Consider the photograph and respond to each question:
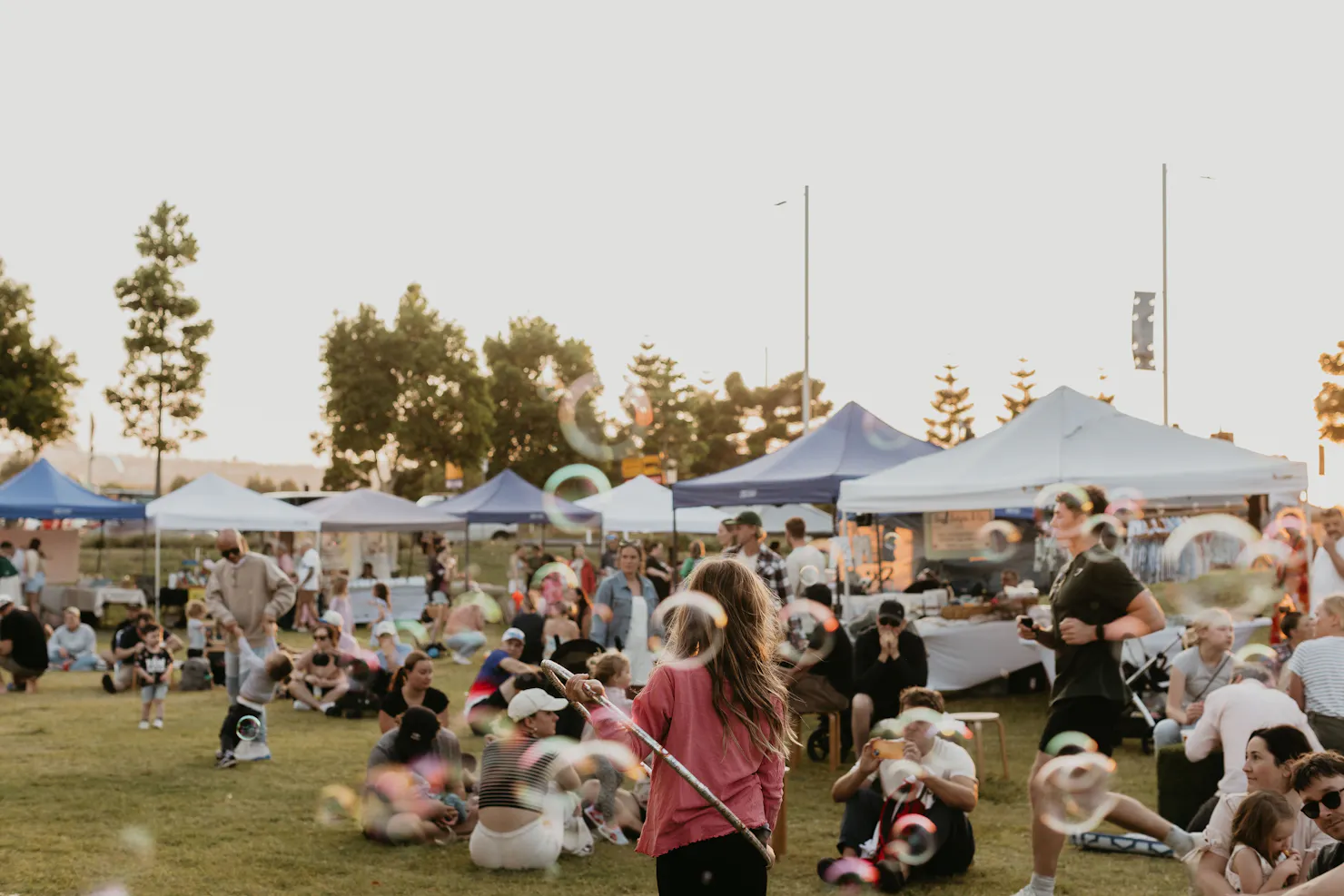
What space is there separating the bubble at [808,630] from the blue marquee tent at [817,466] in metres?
4.08

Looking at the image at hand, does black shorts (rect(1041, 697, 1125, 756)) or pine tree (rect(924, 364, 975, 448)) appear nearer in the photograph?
black shorts (rect(1041, 697, 1125, 756))

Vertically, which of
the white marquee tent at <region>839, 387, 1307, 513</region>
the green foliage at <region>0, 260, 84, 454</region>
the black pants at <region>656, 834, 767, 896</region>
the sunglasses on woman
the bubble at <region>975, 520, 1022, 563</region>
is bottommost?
the black pants at <region>656, 834, 767, 896</region>

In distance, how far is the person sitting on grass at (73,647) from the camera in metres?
18.8

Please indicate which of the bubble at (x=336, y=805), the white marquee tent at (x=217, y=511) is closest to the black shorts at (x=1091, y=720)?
the bubble at (x=336, y=805)

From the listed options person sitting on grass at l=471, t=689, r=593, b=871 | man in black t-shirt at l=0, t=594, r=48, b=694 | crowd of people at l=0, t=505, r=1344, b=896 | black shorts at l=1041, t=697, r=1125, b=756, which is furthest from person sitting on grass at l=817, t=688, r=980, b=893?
man in black t-shirt at l=0, t=594, r=48, b=694

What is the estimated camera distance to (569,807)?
296 inches

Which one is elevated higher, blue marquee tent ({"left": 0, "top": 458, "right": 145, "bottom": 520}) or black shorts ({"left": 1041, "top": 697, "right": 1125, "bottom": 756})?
blue marquee tent ({"left": 0, "top": 458, "right": 145, "bottom": 520})

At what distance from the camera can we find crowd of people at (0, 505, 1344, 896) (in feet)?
12.2

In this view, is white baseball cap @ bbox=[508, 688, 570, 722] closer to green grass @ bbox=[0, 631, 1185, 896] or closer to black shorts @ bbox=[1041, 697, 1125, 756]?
green grass @ bbox=[0, 631, 1185, 896]

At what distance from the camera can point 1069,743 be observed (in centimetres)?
572

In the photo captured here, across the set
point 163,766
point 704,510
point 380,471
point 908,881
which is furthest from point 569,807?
point 380,471

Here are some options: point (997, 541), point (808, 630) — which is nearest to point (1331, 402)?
point (997, 541)

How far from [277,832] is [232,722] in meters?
2.79

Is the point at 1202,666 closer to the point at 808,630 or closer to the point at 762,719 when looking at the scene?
the point at 808,630
